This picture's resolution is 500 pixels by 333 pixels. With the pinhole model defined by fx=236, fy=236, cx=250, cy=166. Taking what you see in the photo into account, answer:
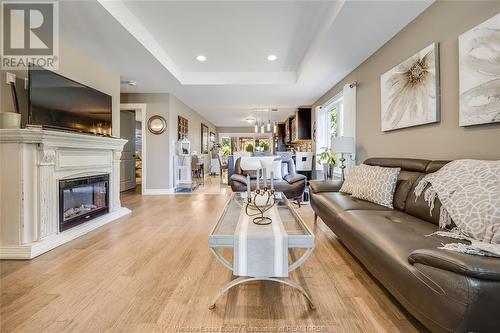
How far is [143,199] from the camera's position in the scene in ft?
16.9

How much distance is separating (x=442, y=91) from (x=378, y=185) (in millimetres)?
1032

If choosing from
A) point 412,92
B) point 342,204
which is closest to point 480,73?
point 412,92

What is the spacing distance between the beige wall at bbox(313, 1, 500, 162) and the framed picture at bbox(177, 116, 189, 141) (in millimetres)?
4695

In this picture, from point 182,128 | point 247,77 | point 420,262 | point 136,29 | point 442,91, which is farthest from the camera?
point 182,128

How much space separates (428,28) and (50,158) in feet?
13.4

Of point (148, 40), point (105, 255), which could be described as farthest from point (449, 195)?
point (148, 40)

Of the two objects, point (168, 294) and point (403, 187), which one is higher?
point (403, 187)

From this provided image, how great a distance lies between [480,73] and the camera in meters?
1.78

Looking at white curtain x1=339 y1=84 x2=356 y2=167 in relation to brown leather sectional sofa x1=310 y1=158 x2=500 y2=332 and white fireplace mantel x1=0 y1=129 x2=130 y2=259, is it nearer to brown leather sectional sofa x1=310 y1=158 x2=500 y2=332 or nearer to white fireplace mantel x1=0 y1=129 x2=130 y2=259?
brown leather sectional sofa x1=310 y1=158 x2=500 y2=332

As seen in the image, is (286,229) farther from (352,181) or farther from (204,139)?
(204,139)

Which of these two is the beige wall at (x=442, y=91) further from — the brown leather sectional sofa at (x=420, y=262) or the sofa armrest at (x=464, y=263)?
the sofa armrest at (x=464, y=263)

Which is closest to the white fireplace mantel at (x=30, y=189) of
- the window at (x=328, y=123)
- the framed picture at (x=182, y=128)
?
the framed picture at (x=182, y=128)

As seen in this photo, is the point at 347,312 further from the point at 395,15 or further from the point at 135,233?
the point at 395,15

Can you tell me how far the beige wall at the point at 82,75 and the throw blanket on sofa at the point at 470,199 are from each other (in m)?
3.77
